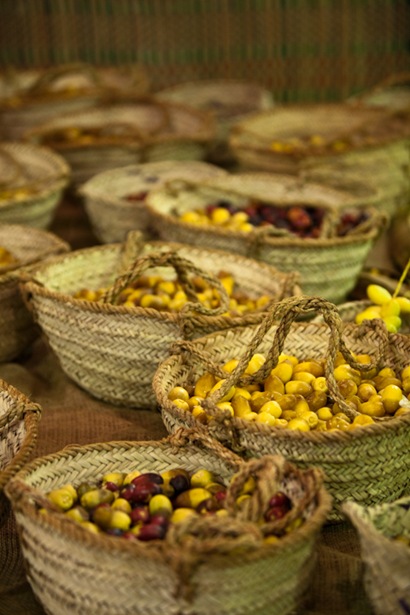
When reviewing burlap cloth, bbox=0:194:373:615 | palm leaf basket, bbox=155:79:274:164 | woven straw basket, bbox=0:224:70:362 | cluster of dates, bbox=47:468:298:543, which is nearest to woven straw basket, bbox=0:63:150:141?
palm leaf basket, bbox=155:79:274:164

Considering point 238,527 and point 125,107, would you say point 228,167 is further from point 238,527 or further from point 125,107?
point 238,527

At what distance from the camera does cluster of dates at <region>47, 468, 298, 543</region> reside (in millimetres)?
1529

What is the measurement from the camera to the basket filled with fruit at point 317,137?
3447mm

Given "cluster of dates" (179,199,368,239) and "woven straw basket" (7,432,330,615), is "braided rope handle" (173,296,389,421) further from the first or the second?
"cluster of dates" (179,199,368,239)

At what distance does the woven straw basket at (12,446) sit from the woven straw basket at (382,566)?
25.4 inches

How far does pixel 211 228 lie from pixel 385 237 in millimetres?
1100

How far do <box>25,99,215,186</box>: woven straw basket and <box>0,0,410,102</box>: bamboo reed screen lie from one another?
1099mm

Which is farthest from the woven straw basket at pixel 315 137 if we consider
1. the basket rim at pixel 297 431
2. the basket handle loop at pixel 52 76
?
the basket rim at pixel 297 431

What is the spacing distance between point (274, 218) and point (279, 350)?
1.21 metres

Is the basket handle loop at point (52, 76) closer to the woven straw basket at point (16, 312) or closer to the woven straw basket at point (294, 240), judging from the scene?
the woven straw basket at point (294, 240)

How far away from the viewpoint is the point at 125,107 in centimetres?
444

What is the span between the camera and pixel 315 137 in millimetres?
4039

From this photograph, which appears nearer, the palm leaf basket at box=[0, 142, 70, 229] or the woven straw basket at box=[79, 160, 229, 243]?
the palm leaf basket at box=[0, 142, 70, 229]

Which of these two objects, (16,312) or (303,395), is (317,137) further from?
(303,395)
